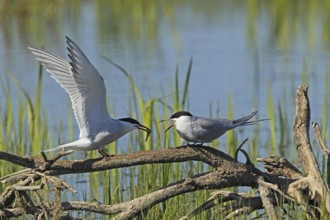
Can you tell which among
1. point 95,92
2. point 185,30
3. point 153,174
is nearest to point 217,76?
point 185,30

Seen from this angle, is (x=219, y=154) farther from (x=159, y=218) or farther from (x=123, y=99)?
(x=123, y=99)

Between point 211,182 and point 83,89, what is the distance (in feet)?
3.21

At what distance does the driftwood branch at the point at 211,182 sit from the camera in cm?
591

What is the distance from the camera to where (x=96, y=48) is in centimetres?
1611

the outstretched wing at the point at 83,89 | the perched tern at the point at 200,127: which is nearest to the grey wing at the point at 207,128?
the perched tern at the point at 200,127

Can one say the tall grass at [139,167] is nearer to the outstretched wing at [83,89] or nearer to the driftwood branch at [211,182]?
the driftwood branch at [211,182]

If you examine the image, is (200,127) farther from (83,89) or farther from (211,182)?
(83,89)

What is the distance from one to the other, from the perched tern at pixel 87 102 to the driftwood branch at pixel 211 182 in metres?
0.26

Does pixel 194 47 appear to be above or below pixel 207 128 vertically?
above

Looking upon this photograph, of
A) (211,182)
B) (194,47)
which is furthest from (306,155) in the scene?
(194,47)

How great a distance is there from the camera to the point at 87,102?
6.33 m

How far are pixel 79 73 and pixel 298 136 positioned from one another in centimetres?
136

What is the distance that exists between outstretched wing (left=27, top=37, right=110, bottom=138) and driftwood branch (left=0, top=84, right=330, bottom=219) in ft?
1.26

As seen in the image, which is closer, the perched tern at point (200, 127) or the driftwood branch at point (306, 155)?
the driftwood branch at point (306, 155)
